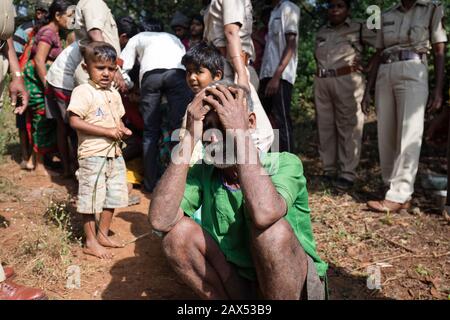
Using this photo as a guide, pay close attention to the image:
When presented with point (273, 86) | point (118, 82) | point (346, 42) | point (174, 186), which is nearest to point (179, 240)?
point (174, 186)

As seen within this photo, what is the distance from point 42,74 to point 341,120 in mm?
3157

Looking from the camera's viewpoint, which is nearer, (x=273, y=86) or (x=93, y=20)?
(x=93, y=20)

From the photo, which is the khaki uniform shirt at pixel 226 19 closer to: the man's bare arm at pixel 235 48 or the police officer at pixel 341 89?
the man's bare arm at pixel 235 48

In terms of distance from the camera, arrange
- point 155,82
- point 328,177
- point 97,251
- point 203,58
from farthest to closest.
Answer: point 328,177
point 155,82
point 97,251
point 203,58

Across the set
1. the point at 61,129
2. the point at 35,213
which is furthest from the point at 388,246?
the point at 61,129

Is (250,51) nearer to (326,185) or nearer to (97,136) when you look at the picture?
(97,136)

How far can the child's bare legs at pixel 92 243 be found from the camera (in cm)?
336

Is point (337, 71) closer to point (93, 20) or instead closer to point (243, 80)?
point (243, 80)

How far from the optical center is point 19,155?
6.03 metres

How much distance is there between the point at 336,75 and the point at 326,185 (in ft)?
3.80

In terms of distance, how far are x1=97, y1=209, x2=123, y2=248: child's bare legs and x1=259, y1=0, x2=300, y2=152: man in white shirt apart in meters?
2.01

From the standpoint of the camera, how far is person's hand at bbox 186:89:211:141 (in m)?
2.24

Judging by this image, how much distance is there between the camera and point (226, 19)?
3.69 metres

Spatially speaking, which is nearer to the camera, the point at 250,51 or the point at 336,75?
the point at 250,51
